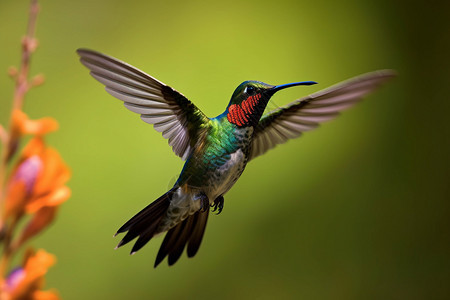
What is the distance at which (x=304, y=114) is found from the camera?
0.72 meters

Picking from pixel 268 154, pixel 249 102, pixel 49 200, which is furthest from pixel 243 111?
pixel 268 154

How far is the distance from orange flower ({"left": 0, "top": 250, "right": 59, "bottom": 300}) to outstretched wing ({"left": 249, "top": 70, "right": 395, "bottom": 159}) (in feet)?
1.21

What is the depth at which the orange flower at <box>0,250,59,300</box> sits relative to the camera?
36cm

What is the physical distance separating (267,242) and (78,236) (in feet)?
1.85

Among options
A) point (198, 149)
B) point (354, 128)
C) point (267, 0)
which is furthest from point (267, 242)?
point (198, 149)

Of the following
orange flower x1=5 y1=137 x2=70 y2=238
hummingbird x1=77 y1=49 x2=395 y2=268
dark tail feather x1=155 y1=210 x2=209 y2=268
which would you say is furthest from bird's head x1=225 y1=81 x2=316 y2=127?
orange flower x1=5 y1=137 x2=70 y2=238

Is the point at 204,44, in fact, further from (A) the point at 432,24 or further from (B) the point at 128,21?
(A) the point at 432,24

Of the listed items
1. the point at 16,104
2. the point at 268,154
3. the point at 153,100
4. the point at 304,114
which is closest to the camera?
the point at 16,104

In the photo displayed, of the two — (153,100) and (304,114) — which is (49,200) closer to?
(153,100)

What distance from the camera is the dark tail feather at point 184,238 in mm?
581

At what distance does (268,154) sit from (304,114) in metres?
0.78

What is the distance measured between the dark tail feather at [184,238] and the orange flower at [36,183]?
0.71ft

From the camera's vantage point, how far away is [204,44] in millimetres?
1320

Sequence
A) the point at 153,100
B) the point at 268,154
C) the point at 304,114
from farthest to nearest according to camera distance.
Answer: the point at 268,154
the point at 304,114
the point at 153,100
